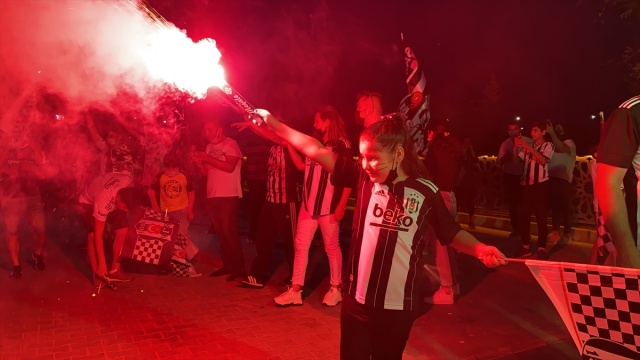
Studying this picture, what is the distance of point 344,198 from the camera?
6.35m

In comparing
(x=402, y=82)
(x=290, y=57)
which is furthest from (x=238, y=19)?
(x=402, y=82)

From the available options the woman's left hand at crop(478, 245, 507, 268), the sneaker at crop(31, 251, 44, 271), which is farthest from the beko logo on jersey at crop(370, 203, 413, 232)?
the sneaker at crop(31, 251, 44, 271)

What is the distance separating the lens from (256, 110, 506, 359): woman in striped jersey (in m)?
3.14

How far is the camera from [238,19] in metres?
14.8

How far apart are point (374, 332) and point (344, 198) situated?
3.23m

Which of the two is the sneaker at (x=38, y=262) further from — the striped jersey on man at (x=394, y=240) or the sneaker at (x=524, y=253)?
the sneaker at (x=524, y=253)

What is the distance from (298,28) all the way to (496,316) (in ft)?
40.0

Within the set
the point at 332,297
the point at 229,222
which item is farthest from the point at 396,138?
the point at 229,222

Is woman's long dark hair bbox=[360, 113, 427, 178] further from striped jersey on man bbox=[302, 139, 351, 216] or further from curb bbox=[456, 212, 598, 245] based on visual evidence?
curb bbox=[456, 212, 598, 245]

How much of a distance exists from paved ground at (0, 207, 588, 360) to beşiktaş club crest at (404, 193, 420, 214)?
2388 millimetres

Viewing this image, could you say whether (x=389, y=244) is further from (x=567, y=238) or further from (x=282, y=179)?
(x=567, y=238)

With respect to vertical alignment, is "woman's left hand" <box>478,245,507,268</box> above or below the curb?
below

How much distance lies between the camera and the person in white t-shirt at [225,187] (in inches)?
303

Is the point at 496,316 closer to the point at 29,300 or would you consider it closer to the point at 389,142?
the point at 389,142
